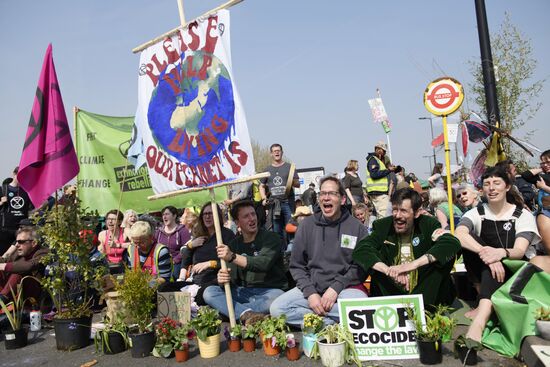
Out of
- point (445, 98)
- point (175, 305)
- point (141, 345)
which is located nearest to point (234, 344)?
point (141, 345)

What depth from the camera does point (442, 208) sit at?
6.85m

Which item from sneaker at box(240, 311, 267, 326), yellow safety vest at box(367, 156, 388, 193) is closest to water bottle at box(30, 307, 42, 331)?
sneaker at box(240, 311, 267, 326)

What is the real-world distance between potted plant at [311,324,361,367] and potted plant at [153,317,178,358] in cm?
134

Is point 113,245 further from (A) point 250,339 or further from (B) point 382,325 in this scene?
(B) point 382,325

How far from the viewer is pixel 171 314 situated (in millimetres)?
5266

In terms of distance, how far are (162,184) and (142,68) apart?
1.32 m

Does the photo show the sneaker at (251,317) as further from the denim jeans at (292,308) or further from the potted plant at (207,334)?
the potted plant at (207,334)

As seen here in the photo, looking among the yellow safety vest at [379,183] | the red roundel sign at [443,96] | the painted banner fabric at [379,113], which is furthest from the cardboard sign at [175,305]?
the painted banner fabric at [379,113]

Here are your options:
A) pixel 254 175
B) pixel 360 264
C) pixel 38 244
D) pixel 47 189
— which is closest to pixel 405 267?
pixel 360 264

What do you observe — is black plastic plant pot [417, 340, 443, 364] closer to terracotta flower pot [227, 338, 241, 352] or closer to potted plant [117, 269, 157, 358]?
terracotta flower pot [227, 338, 241, 352]

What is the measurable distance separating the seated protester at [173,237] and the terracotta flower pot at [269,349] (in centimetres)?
310

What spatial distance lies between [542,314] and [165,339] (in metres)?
3.24

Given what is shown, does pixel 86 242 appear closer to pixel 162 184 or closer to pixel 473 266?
pixel 162 184

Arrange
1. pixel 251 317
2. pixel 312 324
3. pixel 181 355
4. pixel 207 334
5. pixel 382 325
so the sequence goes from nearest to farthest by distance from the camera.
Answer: pixel 382 325, pixel 312 324, pixel 181 355, pixel 207 334, pixel 251 317
